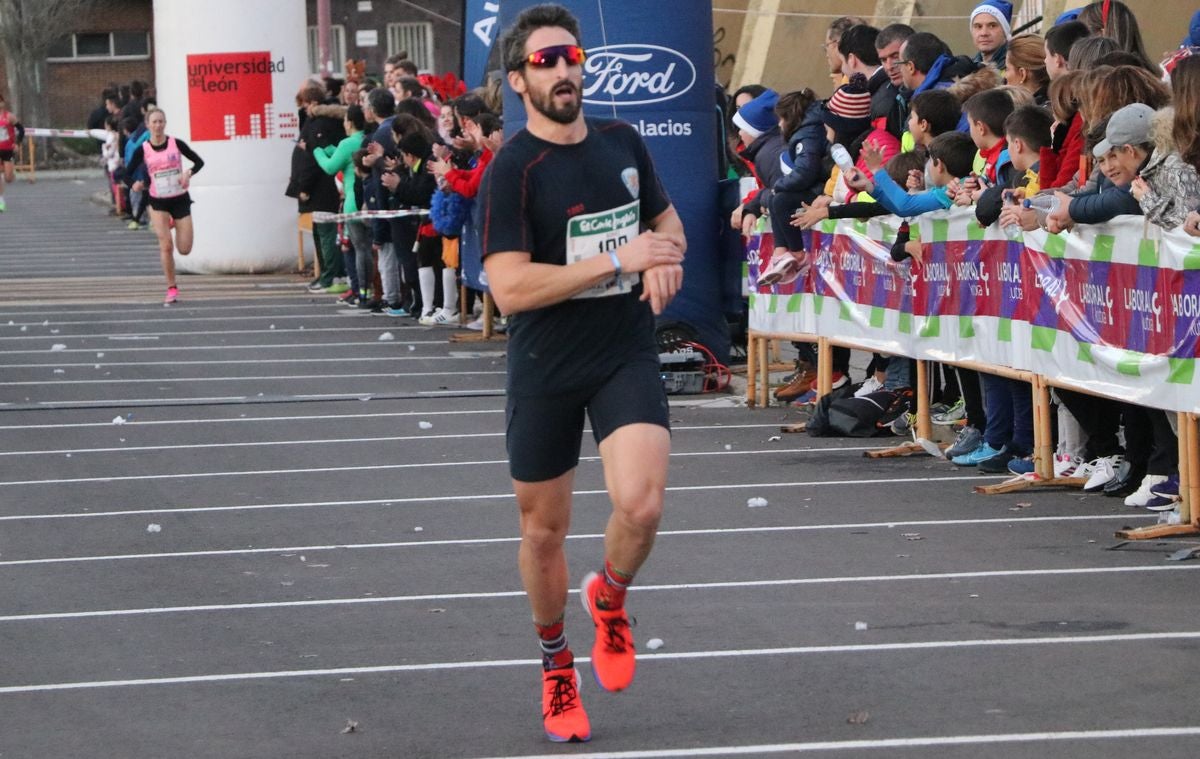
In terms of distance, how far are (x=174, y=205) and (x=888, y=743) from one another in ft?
58.7

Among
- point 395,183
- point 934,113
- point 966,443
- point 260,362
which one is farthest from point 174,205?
point 966,443

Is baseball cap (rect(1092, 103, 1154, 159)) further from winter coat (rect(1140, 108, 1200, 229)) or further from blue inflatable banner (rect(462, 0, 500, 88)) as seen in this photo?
blue inflatable banner (rect(462, 0, 500, 88))

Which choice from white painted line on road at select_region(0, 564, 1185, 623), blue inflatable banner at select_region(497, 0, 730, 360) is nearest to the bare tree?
blue inflatable banner at select_region(497, 0, 730, 360)

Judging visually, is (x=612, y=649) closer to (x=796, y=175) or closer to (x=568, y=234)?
(x=568, y=234)

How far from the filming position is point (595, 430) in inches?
241

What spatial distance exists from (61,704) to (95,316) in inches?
639

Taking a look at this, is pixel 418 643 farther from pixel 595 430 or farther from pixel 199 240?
pixel 199 240

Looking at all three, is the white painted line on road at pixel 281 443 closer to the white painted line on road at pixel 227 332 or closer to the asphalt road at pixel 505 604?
the asphalt road at pixel 505 604

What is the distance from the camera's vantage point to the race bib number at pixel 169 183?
73.3ft

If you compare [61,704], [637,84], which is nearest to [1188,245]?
[61,704]

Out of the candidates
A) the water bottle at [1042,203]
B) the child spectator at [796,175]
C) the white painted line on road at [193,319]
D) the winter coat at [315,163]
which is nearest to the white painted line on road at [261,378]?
the child spectator at [796,175]

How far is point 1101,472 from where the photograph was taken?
1002 cm

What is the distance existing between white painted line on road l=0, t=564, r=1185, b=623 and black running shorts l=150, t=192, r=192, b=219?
48.6 ft

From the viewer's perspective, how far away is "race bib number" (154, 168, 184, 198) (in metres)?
22.3
